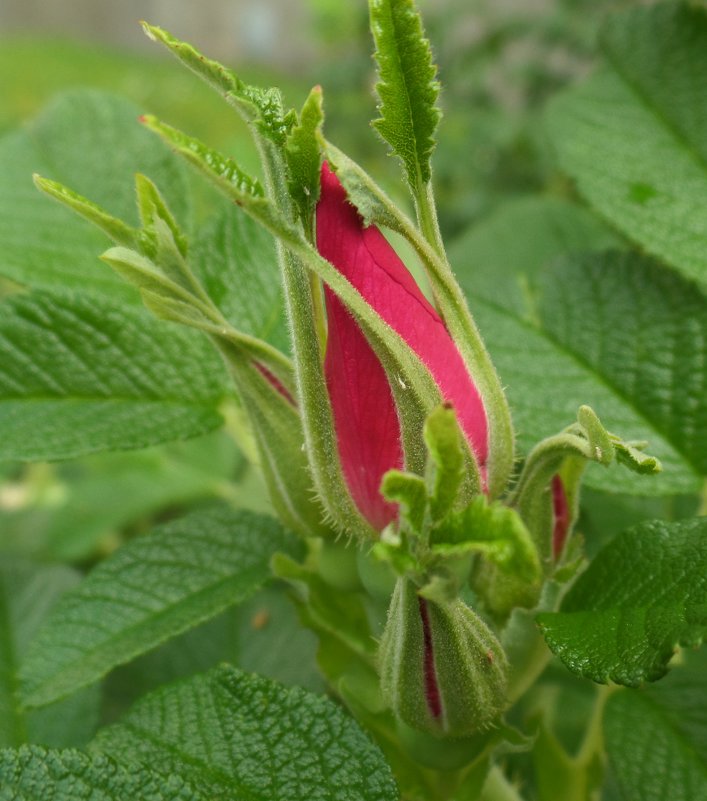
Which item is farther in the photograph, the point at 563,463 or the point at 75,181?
the point at 75,181

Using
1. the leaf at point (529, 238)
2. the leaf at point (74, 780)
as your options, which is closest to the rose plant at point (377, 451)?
the leaf at point (74, 780)

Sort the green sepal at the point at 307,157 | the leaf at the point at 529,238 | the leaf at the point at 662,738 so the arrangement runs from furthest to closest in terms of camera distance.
Result: the leaf at the point at 529,238
the leaf at the point at 662,738
the green sepal at the point at 307,157

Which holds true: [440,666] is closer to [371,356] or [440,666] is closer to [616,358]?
[371,356]

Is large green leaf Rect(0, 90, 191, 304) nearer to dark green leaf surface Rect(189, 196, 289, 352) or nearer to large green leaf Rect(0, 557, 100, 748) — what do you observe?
dark green leaf surface Rect(189, 196, 289, 352)

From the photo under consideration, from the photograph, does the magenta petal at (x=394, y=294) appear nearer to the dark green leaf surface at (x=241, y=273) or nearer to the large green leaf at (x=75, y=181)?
the dark green leaf surface at (x=241, y=273)

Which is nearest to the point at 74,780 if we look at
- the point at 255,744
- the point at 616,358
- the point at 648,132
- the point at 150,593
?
the point at 255,744

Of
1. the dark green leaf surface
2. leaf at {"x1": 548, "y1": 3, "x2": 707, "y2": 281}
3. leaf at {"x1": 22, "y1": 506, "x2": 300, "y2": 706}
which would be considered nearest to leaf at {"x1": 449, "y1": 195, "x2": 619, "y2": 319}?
leaf at {"x1": 548, "y1": 3, "x2": 707, "y2": 281}

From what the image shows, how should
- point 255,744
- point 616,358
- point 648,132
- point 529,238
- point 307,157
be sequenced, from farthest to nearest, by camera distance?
point 529,238, point 648,132, point 616,358, point 255,744, point 307,157

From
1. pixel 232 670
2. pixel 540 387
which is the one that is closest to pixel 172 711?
pixel 232 670
